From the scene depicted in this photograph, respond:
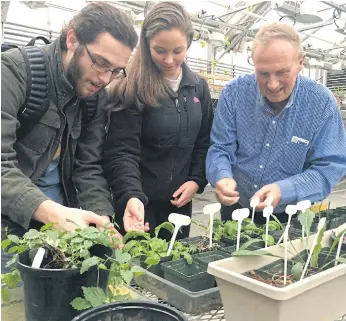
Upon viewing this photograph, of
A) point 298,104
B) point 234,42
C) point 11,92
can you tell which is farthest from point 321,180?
point 234,42

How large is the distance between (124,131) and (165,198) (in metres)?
0.31

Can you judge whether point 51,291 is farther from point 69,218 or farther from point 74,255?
point 69,218

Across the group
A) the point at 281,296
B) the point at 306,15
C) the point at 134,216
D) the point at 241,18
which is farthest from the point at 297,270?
the point at 241,18

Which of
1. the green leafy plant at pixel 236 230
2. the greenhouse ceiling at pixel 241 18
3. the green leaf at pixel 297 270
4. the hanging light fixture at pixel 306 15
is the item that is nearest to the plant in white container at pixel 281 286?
the green leaf at pixel 297 270

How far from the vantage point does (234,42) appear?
607 cm

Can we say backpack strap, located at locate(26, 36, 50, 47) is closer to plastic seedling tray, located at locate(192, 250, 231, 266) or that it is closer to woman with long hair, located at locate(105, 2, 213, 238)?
woman with long hair, located at locate(105, 2, 213, 238)

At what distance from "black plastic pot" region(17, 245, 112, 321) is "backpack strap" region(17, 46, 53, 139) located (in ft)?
1.63

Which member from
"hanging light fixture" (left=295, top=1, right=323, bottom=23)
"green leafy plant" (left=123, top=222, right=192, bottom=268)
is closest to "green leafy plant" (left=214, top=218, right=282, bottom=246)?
"green leafy plant" (left=123, top=222, right=192, bottom=268)

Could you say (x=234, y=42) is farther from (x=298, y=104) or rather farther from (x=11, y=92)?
(x=11, y=92)

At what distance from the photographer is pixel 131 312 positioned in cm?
62

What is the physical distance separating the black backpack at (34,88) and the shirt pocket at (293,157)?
0.81 metres

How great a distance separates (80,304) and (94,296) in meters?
0.03

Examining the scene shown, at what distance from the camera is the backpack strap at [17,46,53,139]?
3.50ft

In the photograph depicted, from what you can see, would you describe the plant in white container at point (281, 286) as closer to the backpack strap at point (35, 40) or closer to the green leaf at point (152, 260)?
the green leaf at point (152, 260)
